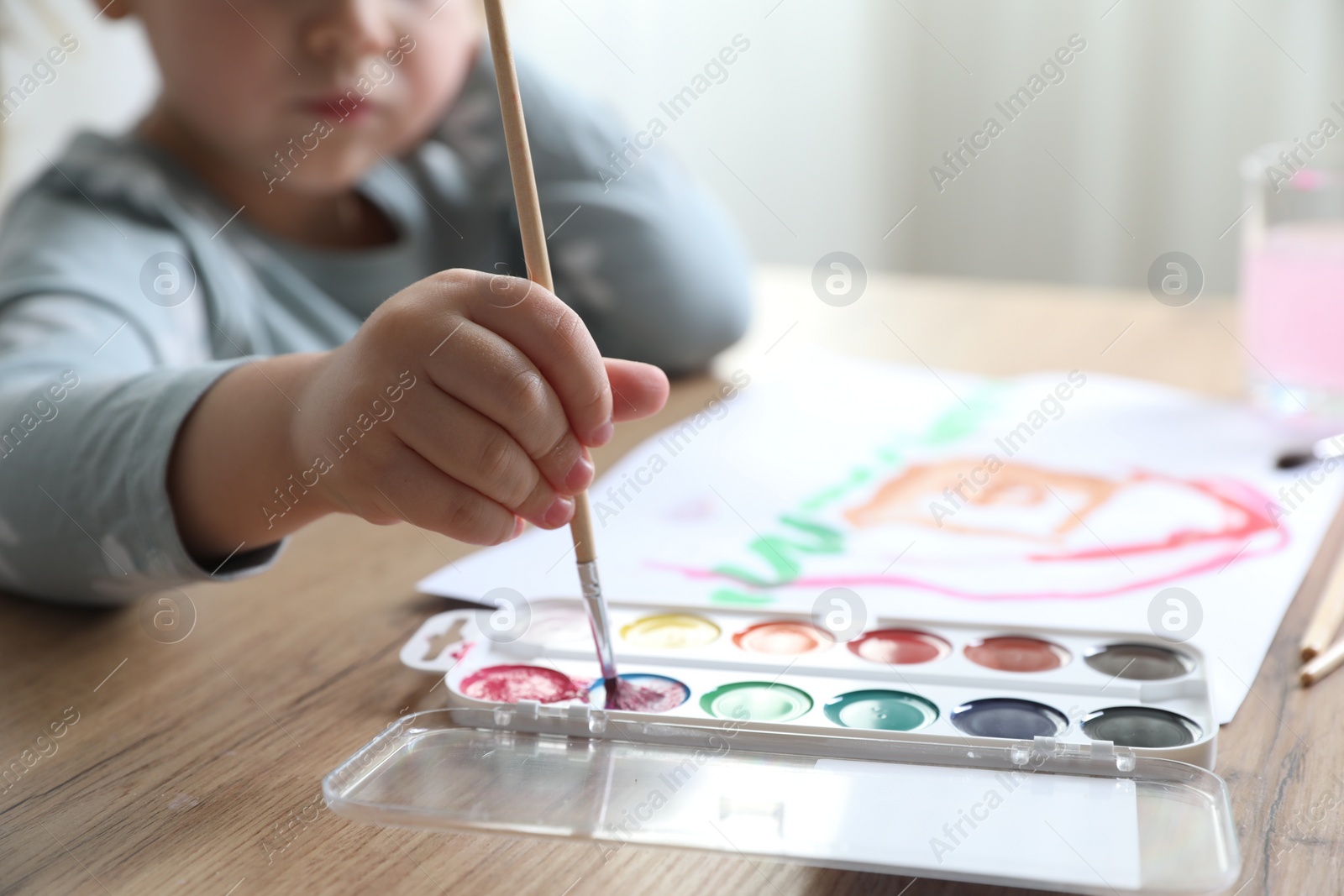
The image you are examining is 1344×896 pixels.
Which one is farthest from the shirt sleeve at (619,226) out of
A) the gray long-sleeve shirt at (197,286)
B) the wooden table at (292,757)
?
the wooden table at (292,757)

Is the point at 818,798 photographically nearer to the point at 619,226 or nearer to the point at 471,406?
the point at 471,406

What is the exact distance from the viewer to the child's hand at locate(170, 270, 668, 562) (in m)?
0.33

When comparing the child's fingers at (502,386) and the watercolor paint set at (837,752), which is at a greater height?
the child's fingers at (502,386)

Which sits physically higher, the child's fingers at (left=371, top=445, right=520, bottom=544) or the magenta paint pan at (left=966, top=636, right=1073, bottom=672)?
the child's fingers at (left=371, top=445, right=520, bottom=544)

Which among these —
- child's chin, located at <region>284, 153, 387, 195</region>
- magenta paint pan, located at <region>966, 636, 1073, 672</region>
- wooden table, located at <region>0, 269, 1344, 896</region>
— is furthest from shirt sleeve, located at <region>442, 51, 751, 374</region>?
magenta paint pan, located at <region>966, 636, 1073, 672</region>

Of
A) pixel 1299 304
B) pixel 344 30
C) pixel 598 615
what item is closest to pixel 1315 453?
pixel 1299 304

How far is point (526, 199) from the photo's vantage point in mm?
324

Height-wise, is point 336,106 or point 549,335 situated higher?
point 336,106

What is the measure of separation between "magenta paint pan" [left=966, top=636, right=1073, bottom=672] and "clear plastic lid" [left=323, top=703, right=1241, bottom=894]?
0.07 metres

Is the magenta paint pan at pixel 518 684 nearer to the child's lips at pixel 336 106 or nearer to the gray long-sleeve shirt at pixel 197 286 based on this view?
the gray long-sleeve shirt at pixel 197 286

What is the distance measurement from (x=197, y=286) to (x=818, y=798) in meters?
0.50

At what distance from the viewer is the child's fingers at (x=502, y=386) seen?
1.09 ft

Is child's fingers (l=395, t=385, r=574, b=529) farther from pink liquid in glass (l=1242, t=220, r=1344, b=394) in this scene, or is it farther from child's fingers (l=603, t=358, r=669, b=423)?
pink liquid in glass (l=1242, t=220, r=1344, b=394)

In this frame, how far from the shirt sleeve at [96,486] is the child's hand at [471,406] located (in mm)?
91
